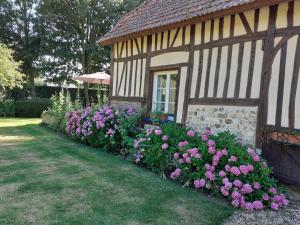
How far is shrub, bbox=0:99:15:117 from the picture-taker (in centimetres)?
1602

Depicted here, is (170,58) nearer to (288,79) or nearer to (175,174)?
(288,79)

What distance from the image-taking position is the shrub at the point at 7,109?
16016 millimetres

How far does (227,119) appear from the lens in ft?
18.5

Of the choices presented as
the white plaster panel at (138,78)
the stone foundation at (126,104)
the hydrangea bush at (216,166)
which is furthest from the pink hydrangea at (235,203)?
the white plaster panel at (138,78)

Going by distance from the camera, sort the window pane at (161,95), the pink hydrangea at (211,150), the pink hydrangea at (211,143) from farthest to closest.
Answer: the window pane at (161,95)
the pink hydrangea at (211,143)
the pink hydrangea at (211,150)

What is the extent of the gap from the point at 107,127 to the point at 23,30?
59.9 ft

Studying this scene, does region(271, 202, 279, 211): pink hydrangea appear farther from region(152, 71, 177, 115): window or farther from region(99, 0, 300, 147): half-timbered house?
region(152, 71, 177, 115): window

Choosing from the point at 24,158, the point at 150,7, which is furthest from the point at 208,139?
the point at 150,7

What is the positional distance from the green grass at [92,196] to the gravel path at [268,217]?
0.14 meters

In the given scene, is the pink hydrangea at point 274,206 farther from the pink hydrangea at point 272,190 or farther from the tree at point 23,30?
the tree at point 23,30

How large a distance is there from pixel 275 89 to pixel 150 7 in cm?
511

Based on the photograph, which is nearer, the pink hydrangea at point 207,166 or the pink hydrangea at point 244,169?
the pink hydrangea at point 244,169

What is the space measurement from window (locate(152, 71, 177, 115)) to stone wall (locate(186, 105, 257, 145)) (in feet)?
2.90

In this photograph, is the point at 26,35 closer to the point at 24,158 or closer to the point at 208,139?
the point at 24,158
